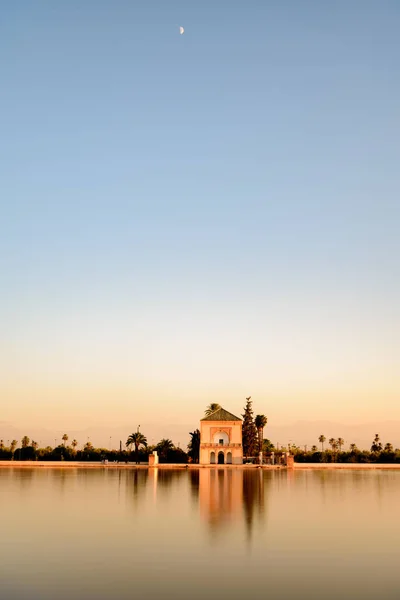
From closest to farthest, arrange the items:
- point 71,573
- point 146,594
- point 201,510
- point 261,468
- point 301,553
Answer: point 146,594
point 71,573
point 301,553
point 201,510
point 261,468

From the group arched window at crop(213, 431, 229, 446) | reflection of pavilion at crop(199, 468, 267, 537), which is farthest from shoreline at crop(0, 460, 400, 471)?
reflection of pavilion at crop(199, 468, 267, 537)

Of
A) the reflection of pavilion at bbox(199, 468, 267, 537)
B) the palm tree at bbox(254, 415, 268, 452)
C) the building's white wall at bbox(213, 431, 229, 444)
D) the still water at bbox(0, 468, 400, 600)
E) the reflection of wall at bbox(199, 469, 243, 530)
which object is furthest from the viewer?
the palm tree at bbox(254, 415, 268, 452)

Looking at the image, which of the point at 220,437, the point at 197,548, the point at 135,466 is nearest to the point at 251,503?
the point at 197,548

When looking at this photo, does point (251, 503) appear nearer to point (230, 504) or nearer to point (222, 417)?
point (230, 504)

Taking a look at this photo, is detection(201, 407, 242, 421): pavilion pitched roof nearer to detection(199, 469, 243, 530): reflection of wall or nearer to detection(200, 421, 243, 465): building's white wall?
detection(200, 421, 243, 465): building's white wall

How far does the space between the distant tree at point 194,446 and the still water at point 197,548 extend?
4609 cm

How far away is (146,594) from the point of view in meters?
12.7

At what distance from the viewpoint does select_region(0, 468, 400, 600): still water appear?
1319 cm

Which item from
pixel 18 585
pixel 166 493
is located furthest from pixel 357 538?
pixel 166 493

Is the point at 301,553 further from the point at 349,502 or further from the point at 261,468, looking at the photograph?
the point at 261,468

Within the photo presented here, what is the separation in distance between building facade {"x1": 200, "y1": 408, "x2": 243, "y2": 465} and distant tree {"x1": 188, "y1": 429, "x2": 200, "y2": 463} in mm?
3851

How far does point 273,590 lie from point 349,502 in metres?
18.2

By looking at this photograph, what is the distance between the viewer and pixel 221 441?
236ft

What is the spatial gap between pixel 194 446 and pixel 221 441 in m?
5.30
